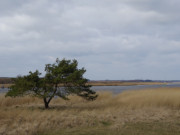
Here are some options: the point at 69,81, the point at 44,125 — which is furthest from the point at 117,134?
the point at 69,81

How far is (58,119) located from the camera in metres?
9.16

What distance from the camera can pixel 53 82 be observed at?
42.9 ft

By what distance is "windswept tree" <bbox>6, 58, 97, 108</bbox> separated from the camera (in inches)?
501

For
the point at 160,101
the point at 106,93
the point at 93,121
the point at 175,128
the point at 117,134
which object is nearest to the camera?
the point at 117,134

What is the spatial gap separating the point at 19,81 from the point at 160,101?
8.56 m

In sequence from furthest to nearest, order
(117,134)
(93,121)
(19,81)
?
(19,81) → (93,121) → (117,134)

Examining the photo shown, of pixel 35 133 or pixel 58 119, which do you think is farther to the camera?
pixel 58 119

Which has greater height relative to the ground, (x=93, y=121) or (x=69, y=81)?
(x=69, y=81)

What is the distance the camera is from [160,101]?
14.7 meters

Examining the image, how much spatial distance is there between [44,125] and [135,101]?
827 centimetres

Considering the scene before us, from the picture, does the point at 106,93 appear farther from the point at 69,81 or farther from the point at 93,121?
the point at 93,121

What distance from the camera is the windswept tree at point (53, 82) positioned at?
12734 millimetres

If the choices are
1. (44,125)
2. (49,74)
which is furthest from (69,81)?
(44,125)

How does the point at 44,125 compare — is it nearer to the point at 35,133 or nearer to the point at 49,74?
the point at 35,133
